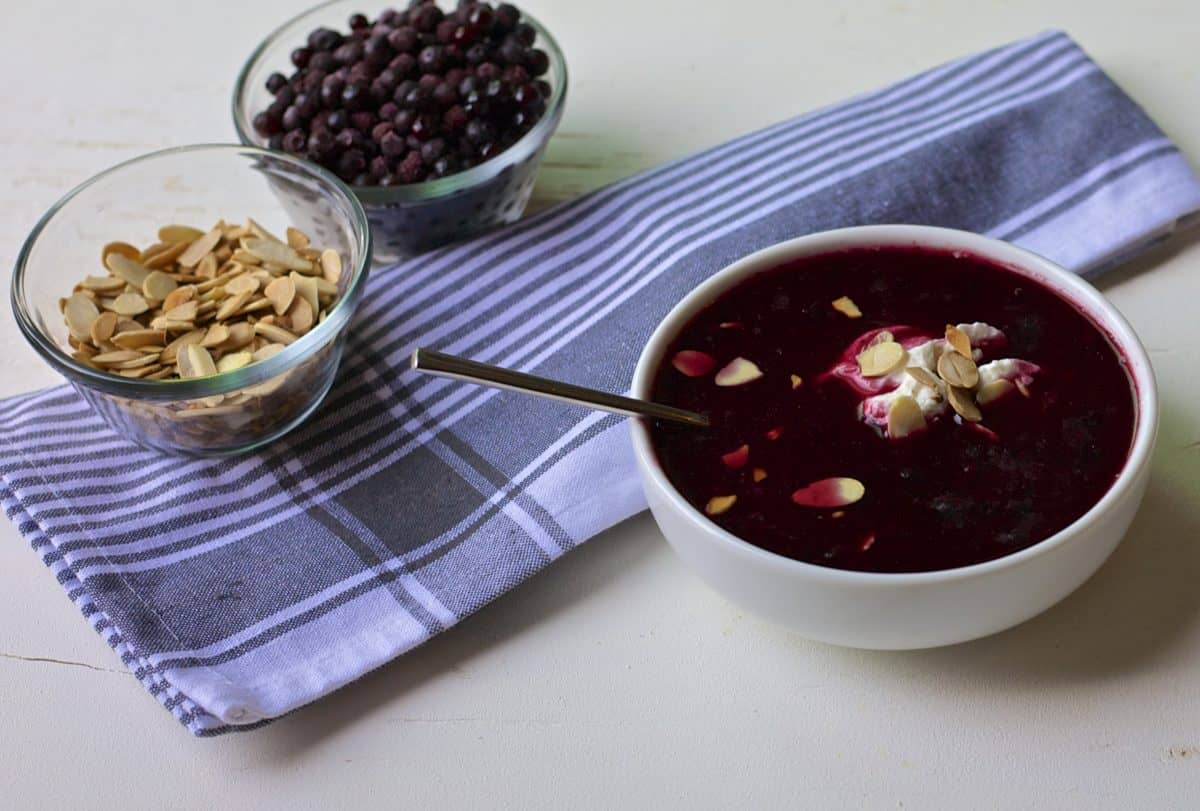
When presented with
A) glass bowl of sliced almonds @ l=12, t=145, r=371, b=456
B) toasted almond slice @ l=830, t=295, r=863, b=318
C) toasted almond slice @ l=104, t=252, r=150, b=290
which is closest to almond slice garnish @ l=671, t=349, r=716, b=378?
toasted almond slice @ l=830, t=295, r=863, b=318

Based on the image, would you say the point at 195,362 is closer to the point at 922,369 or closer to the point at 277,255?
the point at 277,255

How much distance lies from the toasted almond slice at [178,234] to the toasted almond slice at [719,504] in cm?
64

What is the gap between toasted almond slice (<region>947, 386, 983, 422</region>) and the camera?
0.90 m

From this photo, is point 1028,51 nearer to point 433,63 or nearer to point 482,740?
point 433,63

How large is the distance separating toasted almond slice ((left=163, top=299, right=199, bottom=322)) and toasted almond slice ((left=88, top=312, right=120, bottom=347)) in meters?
0.05

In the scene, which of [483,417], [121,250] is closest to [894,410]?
[483,417]

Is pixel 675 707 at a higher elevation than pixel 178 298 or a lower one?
lower

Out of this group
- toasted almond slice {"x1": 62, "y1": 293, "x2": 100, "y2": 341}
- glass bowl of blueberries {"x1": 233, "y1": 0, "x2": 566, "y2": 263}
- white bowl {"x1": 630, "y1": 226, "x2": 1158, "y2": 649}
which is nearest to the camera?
white bowl {"x1": 630, "y1": 226, "x2": 1158, "y2": 649}

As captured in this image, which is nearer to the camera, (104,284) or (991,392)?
(991,392)

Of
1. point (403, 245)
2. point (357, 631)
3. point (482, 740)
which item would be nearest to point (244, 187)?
point (403, 245)

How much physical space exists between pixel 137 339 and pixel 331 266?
0.59 ft

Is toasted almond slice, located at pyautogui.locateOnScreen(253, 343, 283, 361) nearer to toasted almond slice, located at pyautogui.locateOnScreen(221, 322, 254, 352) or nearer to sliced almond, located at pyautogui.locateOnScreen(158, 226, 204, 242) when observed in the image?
toasted almond slice, located at pyautogui.locateOnScreen(221, 322, 254, 352)

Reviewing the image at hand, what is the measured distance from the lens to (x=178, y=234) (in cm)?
Result: 127

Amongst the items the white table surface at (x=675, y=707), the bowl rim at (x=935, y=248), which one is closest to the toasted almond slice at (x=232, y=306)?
the white table surface at (x=675, y=707)
